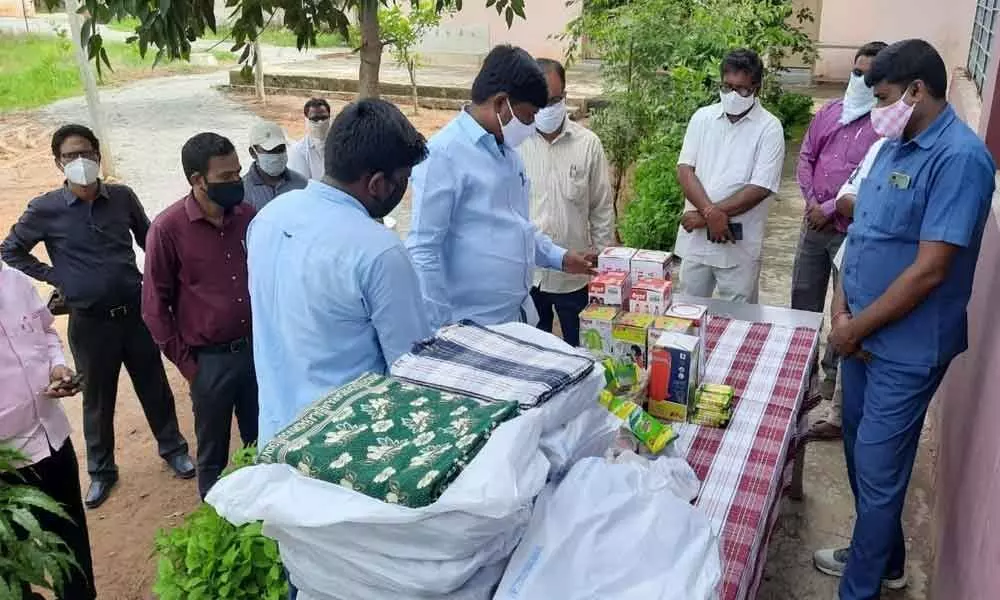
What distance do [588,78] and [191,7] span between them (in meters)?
15.1

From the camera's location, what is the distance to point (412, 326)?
1966 mm

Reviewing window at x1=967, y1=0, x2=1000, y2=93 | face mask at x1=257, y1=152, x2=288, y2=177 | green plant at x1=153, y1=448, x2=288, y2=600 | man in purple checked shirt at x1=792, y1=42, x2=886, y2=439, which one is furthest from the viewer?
window at x1=967, y1=0, x2=1000, y2=93

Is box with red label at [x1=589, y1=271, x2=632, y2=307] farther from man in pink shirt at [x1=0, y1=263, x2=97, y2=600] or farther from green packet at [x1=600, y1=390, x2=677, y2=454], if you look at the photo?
man in pink shirt at [x1=0, y1=263, x2=97, y2=600]

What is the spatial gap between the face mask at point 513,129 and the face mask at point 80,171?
2.02 m

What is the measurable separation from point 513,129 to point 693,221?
1645 mm

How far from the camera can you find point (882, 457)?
8.76ft

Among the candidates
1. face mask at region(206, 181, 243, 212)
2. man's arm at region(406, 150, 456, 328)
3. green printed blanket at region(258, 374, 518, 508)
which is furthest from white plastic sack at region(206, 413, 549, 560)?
face mask at region(206, 181, 243, 212)

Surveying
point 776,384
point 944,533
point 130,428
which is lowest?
point 130,428

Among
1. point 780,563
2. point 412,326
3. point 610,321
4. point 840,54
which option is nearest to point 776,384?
point 610,321

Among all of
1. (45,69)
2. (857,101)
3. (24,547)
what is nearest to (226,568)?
(24,547)

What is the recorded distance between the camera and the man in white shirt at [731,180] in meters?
3.96

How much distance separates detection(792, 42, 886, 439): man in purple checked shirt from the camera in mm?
3920

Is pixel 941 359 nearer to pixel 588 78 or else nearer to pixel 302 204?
pixel 302 204

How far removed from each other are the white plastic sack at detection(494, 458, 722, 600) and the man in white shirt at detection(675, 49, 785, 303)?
2.82 meters
